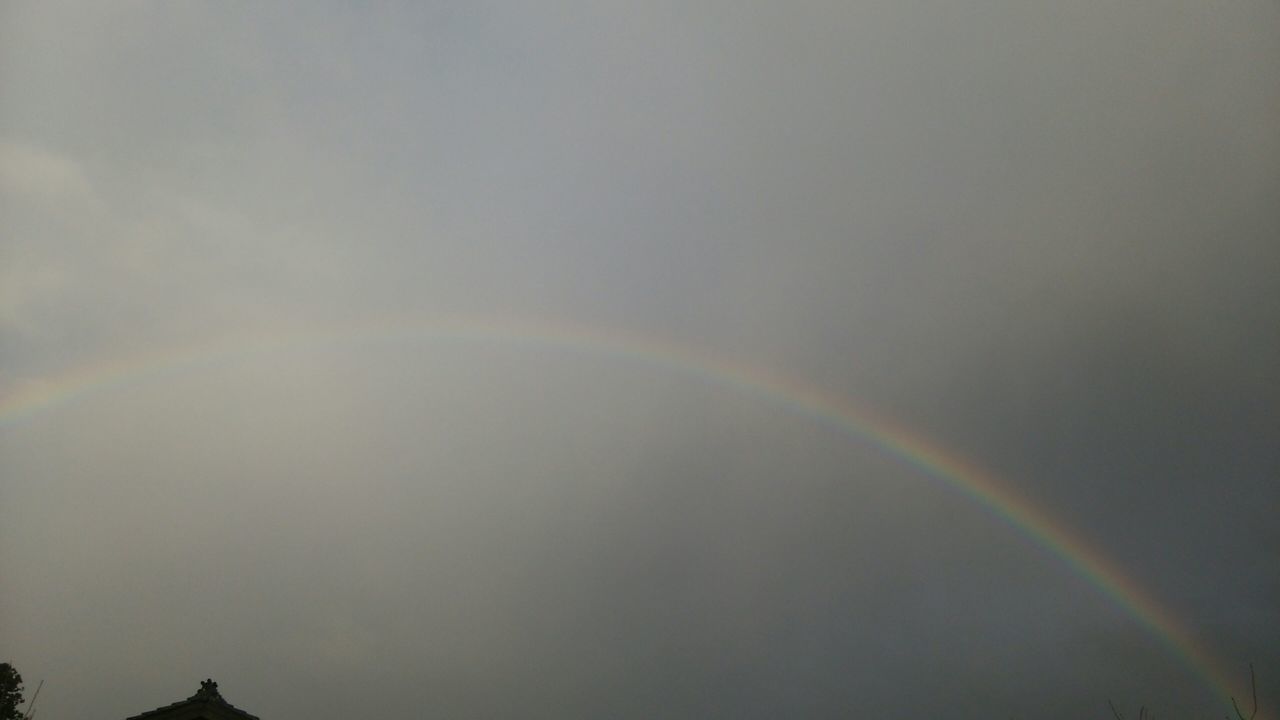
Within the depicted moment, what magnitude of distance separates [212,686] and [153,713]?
9.09 ft

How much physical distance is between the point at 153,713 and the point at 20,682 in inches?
1010

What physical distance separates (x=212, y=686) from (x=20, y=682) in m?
26.9

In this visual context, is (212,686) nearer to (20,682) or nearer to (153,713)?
(153,713)

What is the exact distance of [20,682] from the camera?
179 feet

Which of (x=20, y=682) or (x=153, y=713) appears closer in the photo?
(x=153, y=713)

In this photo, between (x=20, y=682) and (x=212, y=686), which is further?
(x=20, y=682)

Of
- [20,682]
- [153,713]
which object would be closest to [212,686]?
[153,713]

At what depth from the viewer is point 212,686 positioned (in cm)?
4025

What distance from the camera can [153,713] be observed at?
3894 centimetres
